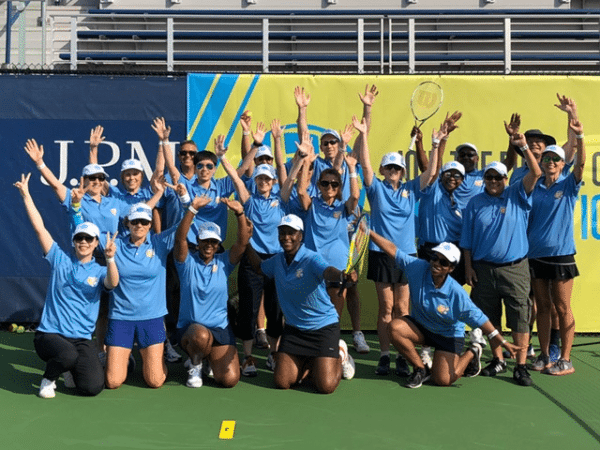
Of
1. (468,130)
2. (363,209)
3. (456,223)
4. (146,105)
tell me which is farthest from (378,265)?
(146,105)

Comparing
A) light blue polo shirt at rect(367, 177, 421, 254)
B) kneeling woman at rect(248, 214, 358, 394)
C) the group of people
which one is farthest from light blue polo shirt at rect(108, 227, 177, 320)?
light blue polo shirt at rect(367, 177, 421, 254)

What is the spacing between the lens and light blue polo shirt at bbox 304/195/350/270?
7891 millimetres

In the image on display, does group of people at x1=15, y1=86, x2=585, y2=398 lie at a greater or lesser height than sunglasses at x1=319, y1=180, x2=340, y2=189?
lesser

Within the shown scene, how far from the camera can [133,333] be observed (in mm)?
7391

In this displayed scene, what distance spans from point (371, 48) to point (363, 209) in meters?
7.18

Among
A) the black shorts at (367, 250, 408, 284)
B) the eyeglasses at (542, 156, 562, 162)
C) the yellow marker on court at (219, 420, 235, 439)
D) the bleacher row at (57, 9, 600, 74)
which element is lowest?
the yellow marker on court at (219, 420, 235, 439)

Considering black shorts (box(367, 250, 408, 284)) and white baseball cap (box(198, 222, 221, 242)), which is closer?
white baseball cap (box(198, 222, 221, 242))

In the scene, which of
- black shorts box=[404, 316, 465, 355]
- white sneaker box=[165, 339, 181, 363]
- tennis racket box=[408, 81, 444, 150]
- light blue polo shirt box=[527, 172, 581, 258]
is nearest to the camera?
black shorts box=[404, 316, 465, 355]

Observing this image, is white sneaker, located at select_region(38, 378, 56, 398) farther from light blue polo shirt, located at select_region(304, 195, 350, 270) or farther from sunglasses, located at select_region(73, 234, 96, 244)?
light blue polo shirt, located at select_region(304, 195, 350, 270)

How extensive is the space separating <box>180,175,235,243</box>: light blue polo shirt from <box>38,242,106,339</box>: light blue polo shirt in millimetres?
1339

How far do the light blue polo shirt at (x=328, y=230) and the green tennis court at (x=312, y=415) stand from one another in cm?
121

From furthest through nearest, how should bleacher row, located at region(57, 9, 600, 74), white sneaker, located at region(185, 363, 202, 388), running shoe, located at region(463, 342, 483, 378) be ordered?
bleacher row, located at region(57, 9, 600, 74) → running shoe, located at region(463, 342, 483, 378) → white sneaker, located at region(185, 363, 202, 388)

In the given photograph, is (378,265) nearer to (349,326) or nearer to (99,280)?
(349,326)

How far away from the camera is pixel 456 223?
8.28 m
